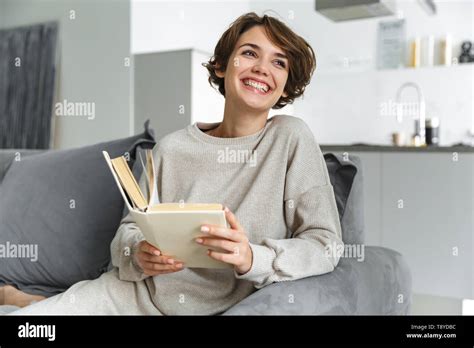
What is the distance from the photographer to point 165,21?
13.5 feet

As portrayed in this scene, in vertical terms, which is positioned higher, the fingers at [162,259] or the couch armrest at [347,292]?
the fingers at [162,259]

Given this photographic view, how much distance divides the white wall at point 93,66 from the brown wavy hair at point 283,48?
2.75 meters

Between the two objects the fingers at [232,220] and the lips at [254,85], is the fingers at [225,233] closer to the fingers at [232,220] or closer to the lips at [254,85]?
the fingers at [232,220]

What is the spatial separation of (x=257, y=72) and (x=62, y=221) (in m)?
0.67

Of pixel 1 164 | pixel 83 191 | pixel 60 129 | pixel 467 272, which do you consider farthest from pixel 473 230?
pixel 60 129

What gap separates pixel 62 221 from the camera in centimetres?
143

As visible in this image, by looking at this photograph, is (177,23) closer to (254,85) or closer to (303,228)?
(254,85)

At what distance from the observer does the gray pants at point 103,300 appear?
1.07m

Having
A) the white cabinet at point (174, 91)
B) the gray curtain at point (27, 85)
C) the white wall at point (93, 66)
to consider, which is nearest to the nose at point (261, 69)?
the white cabinet at point (174, 91)

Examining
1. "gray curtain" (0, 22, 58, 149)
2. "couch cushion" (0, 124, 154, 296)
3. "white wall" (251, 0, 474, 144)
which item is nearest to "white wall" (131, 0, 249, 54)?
"white wall" (251, 0, 474, 144)

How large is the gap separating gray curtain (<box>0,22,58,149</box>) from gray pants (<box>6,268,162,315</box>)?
3.41m

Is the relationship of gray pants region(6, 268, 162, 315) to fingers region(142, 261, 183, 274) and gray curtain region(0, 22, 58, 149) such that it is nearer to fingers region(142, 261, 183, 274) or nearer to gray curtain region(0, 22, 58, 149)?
fingers region(142, 261, 183, 274)

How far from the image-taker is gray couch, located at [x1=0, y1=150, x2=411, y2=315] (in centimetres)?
93
